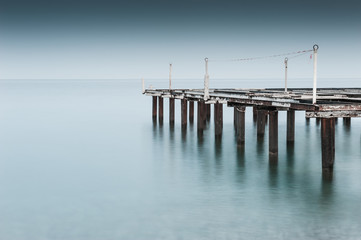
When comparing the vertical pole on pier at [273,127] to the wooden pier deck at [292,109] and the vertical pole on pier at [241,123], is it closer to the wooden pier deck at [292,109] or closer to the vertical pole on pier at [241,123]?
the wooden pier deck at [292,109]

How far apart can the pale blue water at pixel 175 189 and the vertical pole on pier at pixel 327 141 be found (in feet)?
2.15

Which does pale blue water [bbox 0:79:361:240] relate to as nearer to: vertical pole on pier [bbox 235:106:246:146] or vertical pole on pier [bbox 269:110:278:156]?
vertical pole on pier [bbox 235:106:246:146]

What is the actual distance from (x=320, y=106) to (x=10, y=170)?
1137 cm

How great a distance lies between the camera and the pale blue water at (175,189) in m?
11.9

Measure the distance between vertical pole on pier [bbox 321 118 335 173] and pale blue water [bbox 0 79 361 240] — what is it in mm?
654

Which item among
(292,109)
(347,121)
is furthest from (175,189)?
(347,121)

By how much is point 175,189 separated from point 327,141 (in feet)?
15.3

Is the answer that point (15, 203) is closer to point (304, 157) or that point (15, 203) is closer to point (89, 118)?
point (304, 157)

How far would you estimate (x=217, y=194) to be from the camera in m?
15.3

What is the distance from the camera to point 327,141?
14641 mm

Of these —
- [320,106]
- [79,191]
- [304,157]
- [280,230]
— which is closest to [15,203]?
[79,191]

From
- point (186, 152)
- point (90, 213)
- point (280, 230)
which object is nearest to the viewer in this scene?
point (280, 230)

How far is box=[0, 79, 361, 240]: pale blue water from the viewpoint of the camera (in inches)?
467

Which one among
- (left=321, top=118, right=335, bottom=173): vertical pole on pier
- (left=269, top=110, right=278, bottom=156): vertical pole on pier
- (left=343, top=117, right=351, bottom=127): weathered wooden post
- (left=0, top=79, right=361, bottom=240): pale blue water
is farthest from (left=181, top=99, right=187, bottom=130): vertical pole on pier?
(left=321, top=118, right=335, bottom=173): vertical pole on pier
